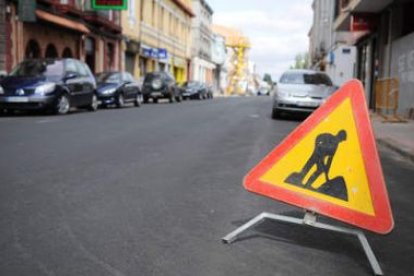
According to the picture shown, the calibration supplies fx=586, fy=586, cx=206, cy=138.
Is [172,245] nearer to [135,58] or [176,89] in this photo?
[176,89]

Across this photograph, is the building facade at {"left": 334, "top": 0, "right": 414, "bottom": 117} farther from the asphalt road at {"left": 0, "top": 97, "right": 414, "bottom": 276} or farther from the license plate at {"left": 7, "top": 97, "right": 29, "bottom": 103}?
the license plate at {"left": 7, "top": 97, "right": 29, "bottom": 103}

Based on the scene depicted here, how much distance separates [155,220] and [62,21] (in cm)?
2233

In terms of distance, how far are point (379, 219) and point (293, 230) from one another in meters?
0.86

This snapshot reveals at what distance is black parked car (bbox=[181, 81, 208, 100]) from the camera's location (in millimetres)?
40741

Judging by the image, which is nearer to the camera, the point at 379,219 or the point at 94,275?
the point at 94,275

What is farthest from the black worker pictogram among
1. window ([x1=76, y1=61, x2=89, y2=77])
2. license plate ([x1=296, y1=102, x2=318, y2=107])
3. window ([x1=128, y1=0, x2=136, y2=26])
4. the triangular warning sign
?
window ([x1=128, y1=0, x2=136, y2=26])

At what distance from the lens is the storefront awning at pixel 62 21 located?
23525mm

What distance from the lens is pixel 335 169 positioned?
13.2ft

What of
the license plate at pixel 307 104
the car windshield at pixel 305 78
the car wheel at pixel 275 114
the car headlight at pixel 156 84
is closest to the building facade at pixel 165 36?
the car headlight at pixel 156 84

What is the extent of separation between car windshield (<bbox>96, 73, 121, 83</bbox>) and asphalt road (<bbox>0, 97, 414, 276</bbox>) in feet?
45.0

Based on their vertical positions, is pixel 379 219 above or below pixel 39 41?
below

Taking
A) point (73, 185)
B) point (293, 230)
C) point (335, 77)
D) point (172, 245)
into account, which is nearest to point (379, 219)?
point (293, 230)

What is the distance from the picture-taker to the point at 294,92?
16.1 m

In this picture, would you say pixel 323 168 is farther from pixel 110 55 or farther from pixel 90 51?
pixel 110 55
